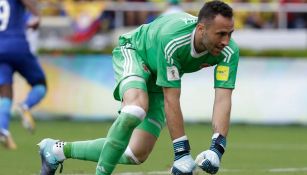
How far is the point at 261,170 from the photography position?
1150cm

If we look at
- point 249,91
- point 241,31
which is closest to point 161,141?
point 249,91

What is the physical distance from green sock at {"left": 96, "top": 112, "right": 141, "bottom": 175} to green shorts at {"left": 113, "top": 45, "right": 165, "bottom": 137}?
389mm

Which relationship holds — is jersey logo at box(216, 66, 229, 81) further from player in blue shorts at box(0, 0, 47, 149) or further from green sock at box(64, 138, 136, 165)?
player in blue shorts at box(0, 0, 47, 149)

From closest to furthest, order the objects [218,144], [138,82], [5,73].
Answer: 1. [218,144]
2. [138,82]
3. [5,73]

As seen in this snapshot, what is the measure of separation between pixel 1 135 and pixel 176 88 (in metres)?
6.04

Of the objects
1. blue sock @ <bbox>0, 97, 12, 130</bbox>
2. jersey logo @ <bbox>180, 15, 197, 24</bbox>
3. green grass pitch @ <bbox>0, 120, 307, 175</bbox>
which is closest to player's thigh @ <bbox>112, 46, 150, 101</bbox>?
jersey logo @ <bbox>180, 15, 197, 24</bbox>

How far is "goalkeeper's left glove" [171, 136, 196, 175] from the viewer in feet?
26.5

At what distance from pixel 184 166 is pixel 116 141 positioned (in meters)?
0.87

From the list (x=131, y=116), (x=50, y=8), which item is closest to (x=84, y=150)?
(x=131, y=116)

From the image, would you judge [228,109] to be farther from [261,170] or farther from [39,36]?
[39,36]

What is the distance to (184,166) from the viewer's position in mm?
8086

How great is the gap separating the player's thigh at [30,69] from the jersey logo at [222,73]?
6.33 m

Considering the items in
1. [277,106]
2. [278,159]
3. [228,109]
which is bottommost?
[277,106]

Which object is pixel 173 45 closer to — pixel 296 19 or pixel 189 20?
pixel 189 20
